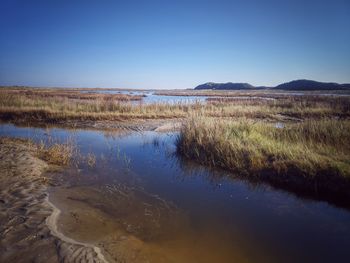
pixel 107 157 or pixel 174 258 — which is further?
pixel 107 157

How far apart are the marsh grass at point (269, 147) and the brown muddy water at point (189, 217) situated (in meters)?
0.75

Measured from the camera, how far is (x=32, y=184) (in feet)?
19.5

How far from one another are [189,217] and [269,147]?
4244 millimetres

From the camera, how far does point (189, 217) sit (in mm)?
5062

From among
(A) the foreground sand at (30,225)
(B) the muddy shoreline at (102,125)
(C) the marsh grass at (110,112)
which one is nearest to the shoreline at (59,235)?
(A) the foreground sand at (30,225)

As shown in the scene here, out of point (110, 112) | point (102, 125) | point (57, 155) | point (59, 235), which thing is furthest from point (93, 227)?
point (110, 112)

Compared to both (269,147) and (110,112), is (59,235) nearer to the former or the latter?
(269,147)

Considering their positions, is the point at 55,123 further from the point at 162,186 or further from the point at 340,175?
the point at 340,175

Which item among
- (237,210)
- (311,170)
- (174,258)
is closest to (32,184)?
(174,258)

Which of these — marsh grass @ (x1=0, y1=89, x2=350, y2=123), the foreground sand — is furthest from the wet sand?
marsh grass @ (x1=0, y1=89, x2=350, y2=123)

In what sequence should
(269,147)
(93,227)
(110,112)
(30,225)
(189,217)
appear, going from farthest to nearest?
(110,112)
(269,147)
(189,217)
(93,227)
(30,225)

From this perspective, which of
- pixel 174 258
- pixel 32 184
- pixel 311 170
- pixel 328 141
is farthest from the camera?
pixel 328 141

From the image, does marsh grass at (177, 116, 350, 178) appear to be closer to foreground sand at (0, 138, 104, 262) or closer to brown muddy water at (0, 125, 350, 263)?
brown muddy water at (0, 125, 350, 263)

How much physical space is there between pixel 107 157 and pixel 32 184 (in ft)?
10.7
